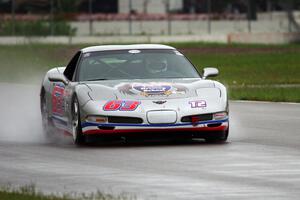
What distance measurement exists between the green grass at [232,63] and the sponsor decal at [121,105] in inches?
402

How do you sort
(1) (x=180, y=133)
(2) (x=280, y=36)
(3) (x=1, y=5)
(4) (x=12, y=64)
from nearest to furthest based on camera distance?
(1) (x=180, y=133), (4) (x=12, y=64), (2) (x=280, y=36), (3) (x=1, y=5)

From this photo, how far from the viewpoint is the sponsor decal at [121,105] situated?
16.7 m

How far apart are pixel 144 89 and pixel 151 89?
3.4 inches

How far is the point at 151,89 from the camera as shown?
1708 centimetres

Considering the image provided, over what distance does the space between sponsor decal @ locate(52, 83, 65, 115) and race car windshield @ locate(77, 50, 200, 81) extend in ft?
1.41

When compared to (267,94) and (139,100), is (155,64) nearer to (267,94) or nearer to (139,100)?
(139,100)

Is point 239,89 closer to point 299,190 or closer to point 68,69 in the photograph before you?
point 68,69

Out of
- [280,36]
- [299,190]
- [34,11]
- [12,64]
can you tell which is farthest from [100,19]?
[299,190]

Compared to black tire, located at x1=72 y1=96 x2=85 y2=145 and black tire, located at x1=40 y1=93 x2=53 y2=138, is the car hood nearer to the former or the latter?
black tire, located at x1=72 y1=96 x2=85 y2=145

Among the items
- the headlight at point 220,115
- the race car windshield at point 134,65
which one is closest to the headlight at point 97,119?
the race car windshield at point 134,65

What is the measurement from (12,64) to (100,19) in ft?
111

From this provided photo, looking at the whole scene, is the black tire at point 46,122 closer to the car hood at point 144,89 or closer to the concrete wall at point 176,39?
the car hood at point 144,89

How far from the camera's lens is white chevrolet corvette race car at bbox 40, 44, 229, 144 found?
16.7 metres

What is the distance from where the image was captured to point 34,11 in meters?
82.6
